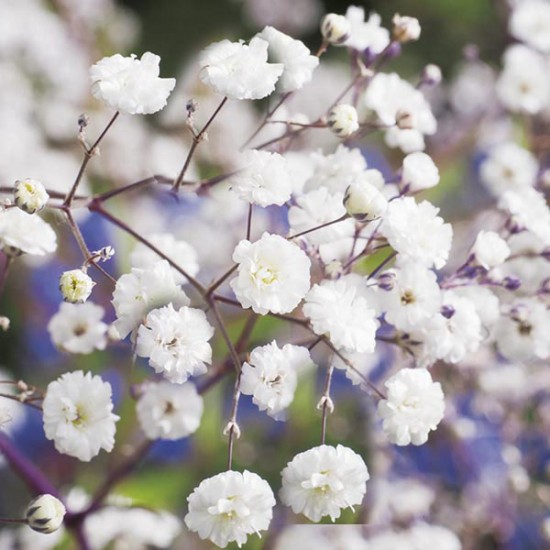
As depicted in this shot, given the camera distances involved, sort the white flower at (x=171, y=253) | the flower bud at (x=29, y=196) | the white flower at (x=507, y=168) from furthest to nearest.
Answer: the white flower at (x=507, y=168), the white flower at (x=171, y=253), the flower bud at (x=29, y=196)

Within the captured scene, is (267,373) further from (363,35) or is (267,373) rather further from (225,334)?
(363,35)

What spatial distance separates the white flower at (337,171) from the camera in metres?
0.46

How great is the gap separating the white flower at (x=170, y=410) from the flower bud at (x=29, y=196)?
14cm

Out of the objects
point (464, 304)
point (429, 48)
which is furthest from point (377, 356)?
point (429, 48)

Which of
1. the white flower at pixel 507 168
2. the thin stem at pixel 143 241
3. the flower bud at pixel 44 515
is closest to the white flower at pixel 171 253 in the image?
the thin stem at pixel 143 241

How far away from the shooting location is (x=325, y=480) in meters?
0.40

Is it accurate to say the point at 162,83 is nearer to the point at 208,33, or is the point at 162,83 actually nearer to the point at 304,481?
the point at 304,481

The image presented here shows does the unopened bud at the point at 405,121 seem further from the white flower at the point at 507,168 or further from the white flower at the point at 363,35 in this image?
the white flower at the point at 507,168

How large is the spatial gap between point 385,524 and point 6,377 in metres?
0.31

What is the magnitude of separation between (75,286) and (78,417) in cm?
7

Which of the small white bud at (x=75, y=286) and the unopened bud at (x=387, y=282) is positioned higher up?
the small white bud at (x=75, y=286)

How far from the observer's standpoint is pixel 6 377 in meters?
0.71

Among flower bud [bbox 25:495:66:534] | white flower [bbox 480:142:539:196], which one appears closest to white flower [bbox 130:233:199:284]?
flower bud [bbox 25:495:66:534]

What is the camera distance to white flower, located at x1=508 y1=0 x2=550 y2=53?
2.26 feet
